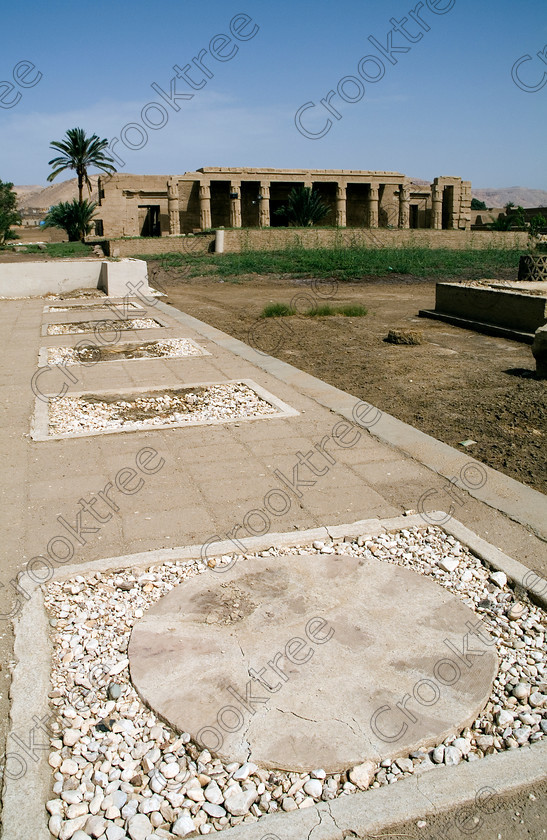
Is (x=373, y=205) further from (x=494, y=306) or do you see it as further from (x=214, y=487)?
(x=214, y=487)

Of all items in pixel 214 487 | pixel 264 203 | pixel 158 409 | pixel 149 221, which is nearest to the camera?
pixel 214 487

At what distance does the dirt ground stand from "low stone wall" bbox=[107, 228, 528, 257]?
10.9 m

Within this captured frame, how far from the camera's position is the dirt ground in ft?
19.0

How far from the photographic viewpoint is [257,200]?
3944 cm

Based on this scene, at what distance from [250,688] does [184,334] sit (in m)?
8.74

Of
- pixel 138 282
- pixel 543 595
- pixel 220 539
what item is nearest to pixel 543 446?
pixel 543 595

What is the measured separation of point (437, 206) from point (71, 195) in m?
89.9

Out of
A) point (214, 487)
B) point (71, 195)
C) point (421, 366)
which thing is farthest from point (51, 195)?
point (214, 487)

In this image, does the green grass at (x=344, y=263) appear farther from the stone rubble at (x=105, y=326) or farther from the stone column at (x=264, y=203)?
the stone rubble at (x=105, y=326)

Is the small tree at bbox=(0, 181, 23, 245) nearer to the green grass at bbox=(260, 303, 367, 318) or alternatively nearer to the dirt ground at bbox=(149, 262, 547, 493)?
the dirt ground at bbox=(149, 262, 547, 493)

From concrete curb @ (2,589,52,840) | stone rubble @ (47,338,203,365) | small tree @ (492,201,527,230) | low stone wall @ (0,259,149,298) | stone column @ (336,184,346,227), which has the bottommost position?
concrete curb @ (2,589,52,840)

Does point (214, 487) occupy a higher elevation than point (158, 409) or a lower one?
lower

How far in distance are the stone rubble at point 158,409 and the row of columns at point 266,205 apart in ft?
97.2

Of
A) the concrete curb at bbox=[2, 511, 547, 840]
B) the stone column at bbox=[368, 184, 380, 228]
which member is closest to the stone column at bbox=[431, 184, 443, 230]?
the stone column at bbox=[368, 184, 380, 228]
